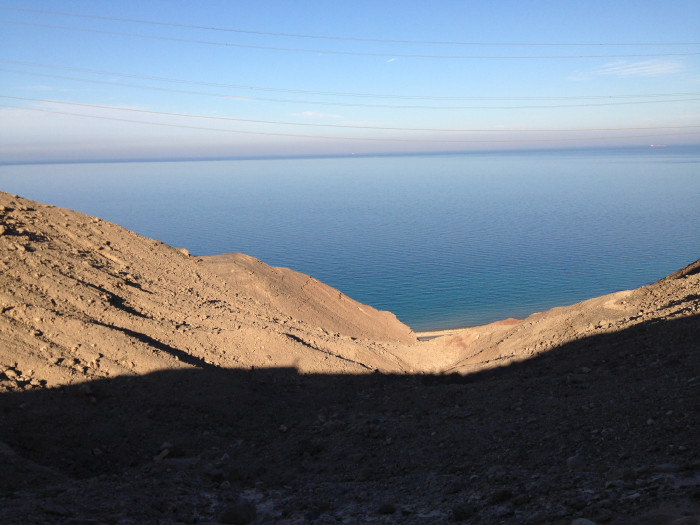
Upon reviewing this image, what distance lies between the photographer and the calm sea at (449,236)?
100.0 ft

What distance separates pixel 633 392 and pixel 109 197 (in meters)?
78.2

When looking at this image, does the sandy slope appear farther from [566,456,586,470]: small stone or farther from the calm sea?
the calm sea

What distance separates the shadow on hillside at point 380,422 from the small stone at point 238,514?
1.12 meters

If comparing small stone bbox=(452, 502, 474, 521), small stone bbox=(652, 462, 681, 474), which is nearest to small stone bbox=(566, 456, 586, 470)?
small stone bbox=(652, 462, 681, 474)

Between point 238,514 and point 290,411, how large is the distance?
386 centimetres

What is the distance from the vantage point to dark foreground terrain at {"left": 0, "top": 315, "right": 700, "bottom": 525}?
5.32 meters

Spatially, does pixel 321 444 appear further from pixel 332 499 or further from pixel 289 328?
pixel 289 328

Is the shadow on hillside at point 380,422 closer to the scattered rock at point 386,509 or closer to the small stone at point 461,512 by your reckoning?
the small stone at point 461,512

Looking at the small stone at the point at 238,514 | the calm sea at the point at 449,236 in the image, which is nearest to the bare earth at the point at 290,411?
the small stone at the point at 238,514

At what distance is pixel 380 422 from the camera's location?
8578 millimetres

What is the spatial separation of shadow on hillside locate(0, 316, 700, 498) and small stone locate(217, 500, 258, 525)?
3.69 feet

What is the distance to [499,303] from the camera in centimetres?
2828

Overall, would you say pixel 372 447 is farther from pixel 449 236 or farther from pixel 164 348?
pixel 449 236

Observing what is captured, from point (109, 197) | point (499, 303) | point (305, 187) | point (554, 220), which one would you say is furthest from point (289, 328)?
point (305, 187)
